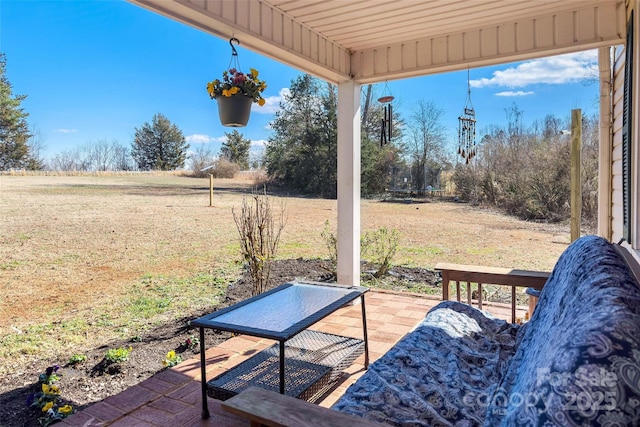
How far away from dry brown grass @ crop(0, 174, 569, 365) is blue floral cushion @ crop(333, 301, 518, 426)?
7.50 feet

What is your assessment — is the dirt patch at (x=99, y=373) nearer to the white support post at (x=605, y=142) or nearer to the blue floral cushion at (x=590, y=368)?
the blue floral cushion at (x=590, y=368)

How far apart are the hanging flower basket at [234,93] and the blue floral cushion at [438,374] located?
1.59 metres

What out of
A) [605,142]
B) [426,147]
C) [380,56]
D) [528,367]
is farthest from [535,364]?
[426,147]

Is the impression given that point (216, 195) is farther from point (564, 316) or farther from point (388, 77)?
point (564, 316)

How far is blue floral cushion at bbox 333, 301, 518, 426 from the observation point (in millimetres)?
1285

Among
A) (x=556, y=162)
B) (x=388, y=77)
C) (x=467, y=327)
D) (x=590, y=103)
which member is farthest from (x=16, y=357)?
(x=590, y=103)

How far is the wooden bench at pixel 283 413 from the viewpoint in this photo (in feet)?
3.19

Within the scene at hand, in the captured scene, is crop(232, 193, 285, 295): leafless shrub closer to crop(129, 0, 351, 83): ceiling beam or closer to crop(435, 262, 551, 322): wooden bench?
crop(129, 0, 351, 83): ceiling beam

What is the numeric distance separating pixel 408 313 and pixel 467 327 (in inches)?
56.4

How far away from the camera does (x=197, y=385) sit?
2.20 meters

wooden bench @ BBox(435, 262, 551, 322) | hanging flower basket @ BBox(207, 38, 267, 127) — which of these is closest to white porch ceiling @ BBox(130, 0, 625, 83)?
hanging flower basket @ BBox(207, 38, 267, 127)

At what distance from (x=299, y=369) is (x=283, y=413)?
109 centimetres

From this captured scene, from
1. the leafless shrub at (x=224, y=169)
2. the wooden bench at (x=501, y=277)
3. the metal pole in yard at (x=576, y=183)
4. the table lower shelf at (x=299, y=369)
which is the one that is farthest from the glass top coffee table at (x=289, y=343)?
the leafless shrub at (x=224, y=169)

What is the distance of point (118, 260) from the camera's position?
4.28 meters
